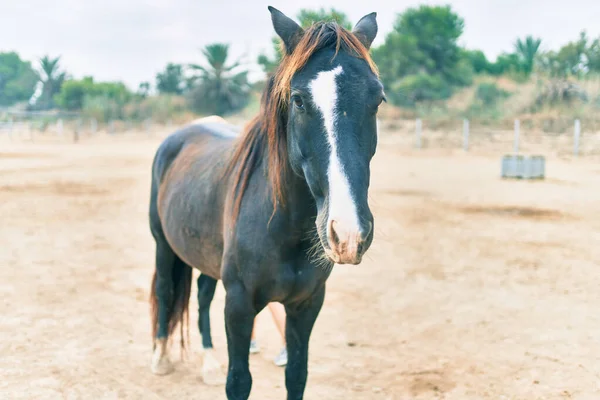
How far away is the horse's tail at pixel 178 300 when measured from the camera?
3775 millimetres

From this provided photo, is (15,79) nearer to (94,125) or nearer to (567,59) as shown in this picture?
(94,125)

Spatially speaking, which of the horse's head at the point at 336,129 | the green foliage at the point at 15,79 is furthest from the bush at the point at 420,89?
the green foliage at the point at 15,79

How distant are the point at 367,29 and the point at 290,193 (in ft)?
2.68

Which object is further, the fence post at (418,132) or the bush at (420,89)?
the bush at (420,89)

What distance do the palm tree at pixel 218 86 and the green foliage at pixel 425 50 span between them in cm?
1601

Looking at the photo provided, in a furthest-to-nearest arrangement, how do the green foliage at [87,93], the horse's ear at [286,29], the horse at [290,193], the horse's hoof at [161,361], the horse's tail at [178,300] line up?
the green foliage at [87,93]
the horse's tail at [178,300]
the horse's hoof at [161,361]
the horse's ear at [286,29]
the horse at [290,193]

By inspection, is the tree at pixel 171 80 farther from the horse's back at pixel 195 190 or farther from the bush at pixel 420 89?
the horse's back at pixel 195 190

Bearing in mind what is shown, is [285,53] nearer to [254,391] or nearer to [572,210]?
[254,391]

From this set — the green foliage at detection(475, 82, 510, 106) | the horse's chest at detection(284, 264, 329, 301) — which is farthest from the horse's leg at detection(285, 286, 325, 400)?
the green foliage at detection(475, 82, 510, 106)

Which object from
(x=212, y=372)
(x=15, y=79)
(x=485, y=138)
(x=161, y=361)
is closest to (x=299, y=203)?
(x=212, y=372)

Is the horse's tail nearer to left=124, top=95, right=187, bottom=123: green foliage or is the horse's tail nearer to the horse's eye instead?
the horse's eye

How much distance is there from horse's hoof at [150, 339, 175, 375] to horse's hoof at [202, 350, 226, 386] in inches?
10.3

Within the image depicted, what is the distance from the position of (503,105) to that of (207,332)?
2609 cm

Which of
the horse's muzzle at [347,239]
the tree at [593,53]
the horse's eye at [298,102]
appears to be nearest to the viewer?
the horse's muzzle at [347,239]
